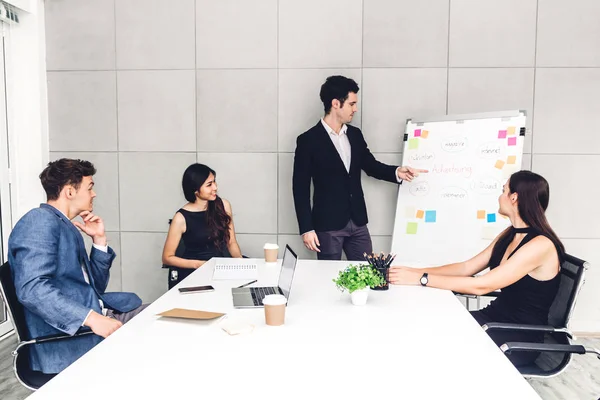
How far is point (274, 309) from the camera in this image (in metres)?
1.85

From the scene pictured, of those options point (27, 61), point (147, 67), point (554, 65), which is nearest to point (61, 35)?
point (27, 61)

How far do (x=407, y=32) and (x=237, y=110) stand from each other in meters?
1.50

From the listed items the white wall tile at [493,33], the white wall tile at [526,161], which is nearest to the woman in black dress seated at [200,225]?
the white wall tile at [493,33]

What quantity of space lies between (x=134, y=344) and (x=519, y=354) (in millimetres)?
1627

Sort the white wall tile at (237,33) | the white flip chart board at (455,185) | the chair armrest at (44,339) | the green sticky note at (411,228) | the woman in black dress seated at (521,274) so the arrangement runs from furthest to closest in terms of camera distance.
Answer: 1. the white wall tile at (237,33)
2. the green sticky note at (411,228)
3. the white flip chart board at (455,185)
4. the woman in black dress seated at (521,274)
5. the chair armrest at (44,339)

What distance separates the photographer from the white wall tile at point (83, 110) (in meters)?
4.29

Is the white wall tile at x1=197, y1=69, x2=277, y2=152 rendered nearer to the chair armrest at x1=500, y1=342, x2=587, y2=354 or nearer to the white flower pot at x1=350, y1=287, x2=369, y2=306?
the white flower pot at x1=350, y1=287, x2=369, y2=306

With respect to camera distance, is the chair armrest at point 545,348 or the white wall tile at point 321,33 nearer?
the chair armrest at point 545,348

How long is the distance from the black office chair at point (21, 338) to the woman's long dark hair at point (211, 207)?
4.49 feet

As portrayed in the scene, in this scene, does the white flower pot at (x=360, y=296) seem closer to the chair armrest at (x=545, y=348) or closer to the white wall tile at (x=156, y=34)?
the chair armrest at (x=545, y=348)

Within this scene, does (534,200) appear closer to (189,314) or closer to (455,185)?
(455,185)

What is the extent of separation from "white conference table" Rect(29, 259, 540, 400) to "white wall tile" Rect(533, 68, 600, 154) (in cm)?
246

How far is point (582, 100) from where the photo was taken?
4020 millimetres

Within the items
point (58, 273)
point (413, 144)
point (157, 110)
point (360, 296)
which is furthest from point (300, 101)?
point (58, 273)
